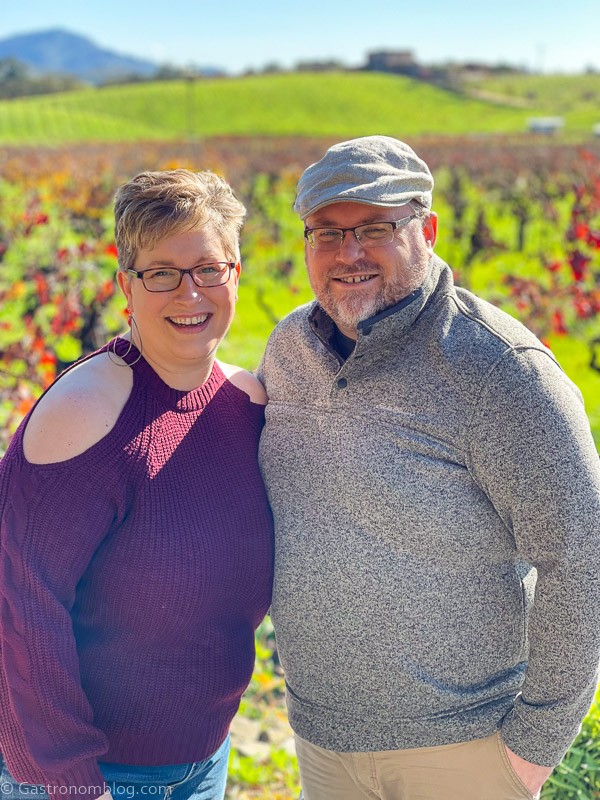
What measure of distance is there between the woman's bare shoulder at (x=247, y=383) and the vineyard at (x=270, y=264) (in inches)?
59.2

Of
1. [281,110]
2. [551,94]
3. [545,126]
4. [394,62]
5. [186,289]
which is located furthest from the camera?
[394,62]

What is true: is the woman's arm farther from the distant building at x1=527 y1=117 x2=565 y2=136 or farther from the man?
the distant building at x1=527 y1=117 x2=565 y2=136

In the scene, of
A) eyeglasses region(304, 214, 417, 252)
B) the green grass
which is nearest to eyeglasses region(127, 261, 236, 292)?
eyeglasses region(304, 214, 417, 252)

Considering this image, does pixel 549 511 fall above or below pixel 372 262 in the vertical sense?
below

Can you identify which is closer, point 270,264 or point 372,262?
point 372,262

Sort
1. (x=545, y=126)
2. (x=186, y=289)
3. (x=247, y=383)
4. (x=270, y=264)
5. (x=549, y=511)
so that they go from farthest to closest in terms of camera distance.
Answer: (x=545, y=126)
(x=270, y=264)
(x=247, y=383)
(x=186, y=289)
(x=549, y=511)

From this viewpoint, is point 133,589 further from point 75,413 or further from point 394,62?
point 394,62

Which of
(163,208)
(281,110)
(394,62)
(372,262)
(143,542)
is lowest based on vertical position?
(281,110)

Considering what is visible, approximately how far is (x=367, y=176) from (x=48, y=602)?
1.32 m

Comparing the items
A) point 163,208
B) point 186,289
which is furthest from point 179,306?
point 163,208

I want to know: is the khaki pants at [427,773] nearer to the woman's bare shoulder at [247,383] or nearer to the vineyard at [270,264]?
the vineyard at [270,264]

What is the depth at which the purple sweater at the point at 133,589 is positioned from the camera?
2141mm

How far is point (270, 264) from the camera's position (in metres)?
14.3

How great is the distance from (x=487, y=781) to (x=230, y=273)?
1531 mm
